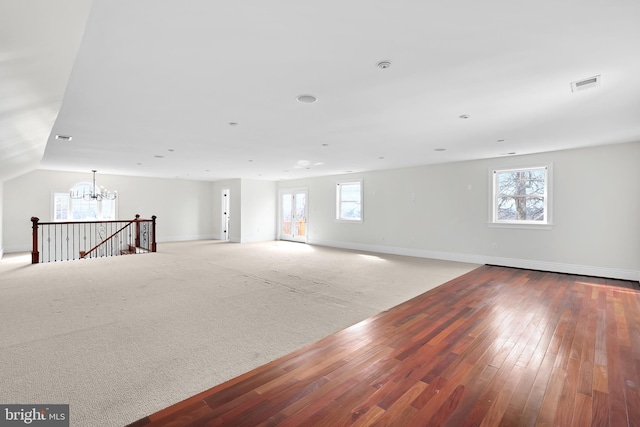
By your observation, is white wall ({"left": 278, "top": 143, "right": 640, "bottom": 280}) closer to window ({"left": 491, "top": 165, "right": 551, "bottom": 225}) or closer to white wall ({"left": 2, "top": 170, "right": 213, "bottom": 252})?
window ({"left": 491, "top": 165, "right": 551, "bottom": 225})

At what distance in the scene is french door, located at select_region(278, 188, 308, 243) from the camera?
11.2 metres

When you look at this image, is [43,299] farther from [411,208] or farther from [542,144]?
[542,144]

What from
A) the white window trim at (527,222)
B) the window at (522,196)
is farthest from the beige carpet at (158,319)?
the window at (522,196)

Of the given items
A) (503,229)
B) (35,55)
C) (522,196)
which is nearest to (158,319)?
(35,55)

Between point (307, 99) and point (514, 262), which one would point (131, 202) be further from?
point (514, 262)

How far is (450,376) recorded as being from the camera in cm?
222

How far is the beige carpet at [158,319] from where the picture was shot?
2.04 m

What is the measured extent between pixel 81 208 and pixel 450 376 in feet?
37.9

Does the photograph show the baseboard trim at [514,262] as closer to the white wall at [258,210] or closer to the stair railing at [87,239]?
the white wall at [258,210]

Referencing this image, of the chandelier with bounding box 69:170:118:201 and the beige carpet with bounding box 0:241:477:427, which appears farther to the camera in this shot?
the chandelier with bounding box 69:170:118:201

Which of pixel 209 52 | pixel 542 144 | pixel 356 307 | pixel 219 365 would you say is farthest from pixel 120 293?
pixel 542 144

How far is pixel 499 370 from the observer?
232 centimetres

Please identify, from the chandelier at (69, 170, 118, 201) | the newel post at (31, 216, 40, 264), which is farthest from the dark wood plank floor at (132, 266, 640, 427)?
the chandelier at (69, 170, 118, 201)

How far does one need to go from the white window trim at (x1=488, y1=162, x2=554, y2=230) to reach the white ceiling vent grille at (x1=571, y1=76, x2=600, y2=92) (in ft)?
12.2
